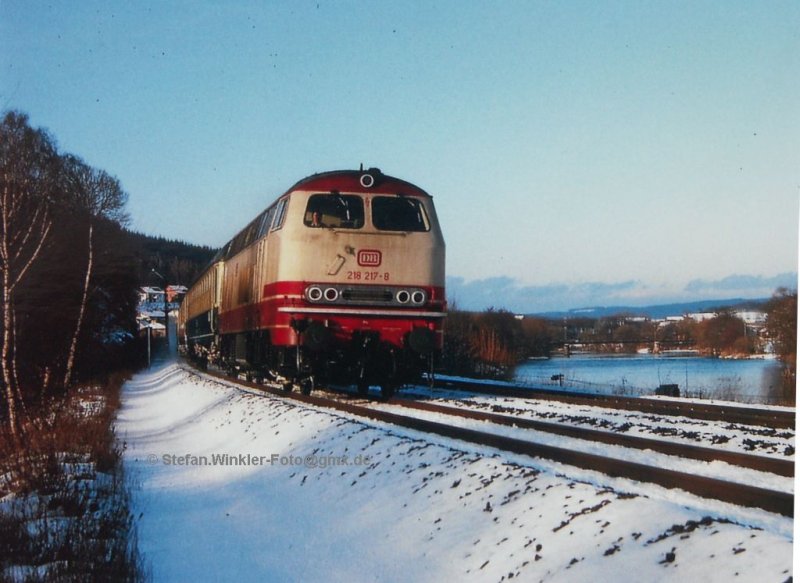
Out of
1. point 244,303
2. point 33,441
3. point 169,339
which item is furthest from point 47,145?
point 169,339

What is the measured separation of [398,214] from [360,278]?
1.36 m

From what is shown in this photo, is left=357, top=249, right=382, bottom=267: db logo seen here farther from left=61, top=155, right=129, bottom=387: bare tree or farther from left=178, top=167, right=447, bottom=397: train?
left=61, top=155, right=129, bottom=387: bare tree

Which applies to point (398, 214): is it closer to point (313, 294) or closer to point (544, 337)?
point (313, 294)

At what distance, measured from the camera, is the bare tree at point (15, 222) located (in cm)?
1383

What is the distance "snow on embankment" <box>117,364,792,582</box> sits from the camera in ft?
15.3

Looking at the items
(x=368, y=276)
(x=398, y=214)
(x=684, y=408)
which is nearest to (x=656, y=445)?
(x=684, y=408)

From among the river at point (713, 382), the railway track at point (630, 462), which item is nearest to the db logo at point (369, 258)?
the railway track at point (630, 462)

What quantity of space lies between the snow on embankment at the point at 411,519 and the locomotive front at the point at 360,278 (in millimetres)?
1798

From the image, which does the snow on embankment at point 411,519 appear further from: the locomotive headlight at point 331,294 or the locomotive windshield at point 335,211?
the locomotive windshield at point 335,211

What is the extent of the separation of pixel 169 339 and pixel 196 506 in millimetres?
76131

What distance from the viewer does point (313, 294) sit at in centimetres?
1337

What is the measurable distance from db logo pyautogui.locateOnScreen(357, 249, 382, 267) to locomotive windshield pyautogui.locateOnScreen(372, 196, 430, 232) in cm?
47

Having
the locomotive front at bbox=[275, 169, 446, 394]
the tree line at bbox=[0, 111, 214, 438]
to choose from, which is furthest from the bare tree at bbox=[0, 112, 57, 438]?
the locomotive front at bbox=[275, 169, 446, 394]

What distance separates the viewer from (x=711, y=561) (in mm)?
4289
